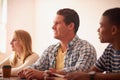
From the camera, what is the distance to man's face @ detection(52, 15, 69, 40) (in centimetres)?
265

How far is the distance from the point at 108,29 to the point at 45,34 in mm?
2880

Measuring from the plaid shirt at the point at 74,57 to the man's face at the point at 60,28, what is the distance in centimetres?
10

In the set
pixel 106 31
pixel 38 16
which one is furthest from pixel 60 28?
pixel 38 16

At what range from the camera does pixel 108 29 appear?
6.70 feet

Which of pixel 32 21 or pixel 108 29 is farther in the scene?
pixel 32 21

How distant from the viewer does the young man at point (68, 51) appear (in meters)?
2.36

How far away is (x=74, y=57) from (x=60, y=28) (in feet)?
1.19

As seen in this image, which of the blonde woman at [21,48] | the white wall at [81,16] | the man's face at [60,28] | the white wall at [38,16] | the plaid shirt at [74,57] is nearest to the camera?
the plaid shirt at [74,57]

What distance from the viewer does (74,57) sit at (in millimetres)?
2451

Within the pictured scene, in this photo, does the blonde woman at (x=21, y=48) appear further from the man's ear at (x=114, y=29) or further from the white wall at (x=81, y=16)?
the man's ear at (x=114, y=29)

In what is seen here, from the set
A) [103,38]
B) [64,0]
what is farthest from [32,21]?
[103,38]

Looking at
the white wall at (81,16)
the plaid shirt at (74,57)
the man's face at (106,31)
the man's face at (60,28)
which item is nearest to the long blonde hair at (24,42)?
the plaid shirt at (74,57)

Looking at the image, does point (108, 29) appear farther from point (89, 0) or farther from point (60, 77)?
point (89, 0)

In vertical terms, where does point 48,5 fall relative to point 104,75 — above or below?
above
